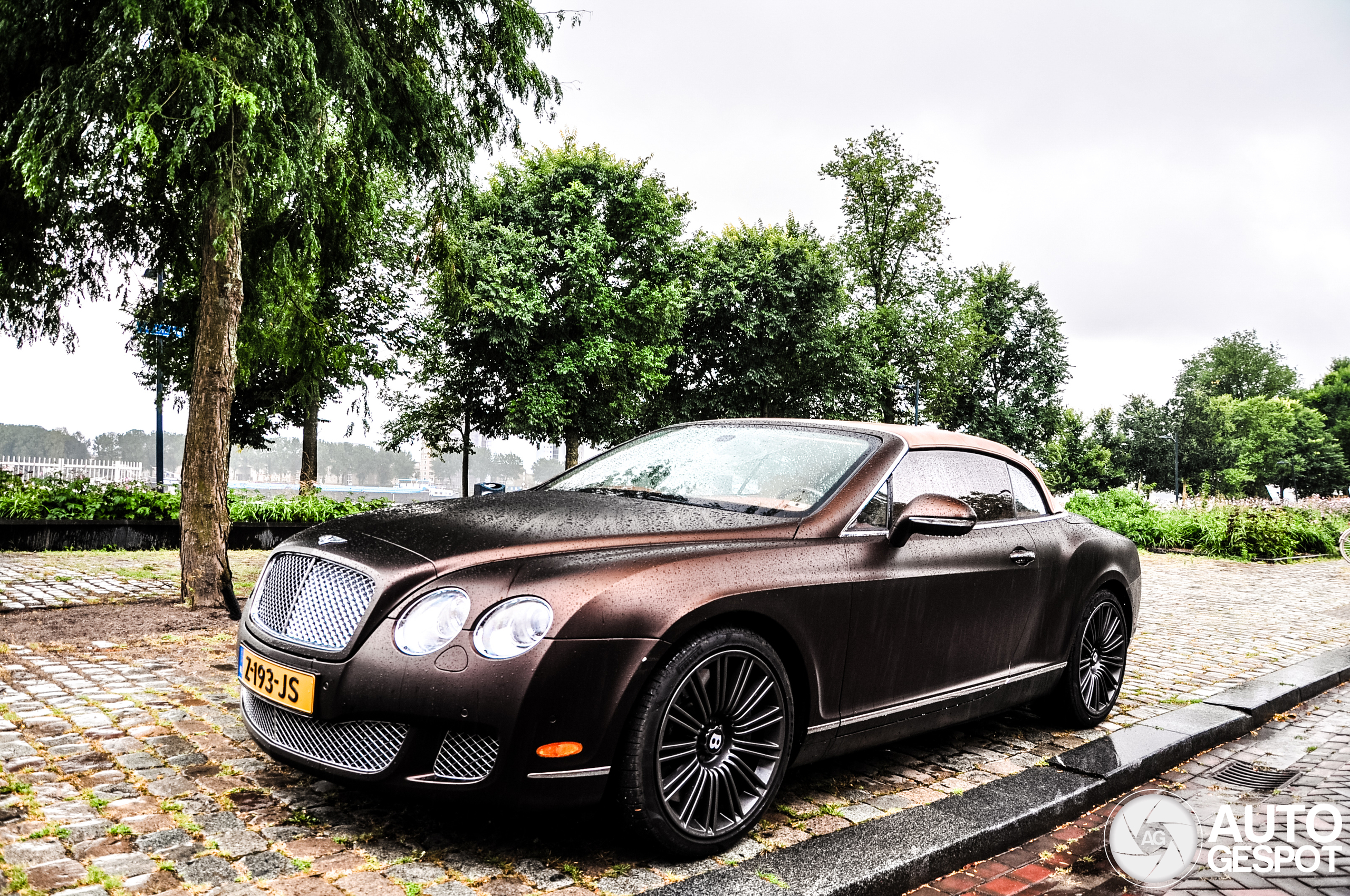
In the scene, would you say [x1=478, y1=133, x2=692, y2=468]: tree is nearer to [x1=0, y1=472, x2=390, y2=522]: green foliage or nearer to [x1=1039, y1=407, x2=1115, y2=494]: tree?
[x1=0, y1=472, x2=390, y2=522]: green foliage

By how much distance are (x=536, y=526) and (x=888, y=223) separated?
43238 mm

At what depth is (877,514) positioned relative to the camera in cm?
387

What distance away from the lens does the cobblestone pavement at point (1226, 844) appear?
10.6 ft

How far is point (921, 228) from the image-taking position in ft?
143

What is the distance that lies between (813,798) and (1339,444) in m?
95.9

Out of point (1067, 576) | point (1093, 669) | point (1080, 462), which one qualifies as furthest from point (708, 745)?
point (1080, 462)

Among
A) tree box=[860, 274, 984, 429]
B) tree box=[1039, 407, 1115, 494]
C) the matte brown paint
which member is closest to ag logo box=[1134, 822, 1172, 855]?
the matte brown paint

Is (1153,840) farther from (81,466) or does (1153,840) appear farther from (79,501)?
(81,466)

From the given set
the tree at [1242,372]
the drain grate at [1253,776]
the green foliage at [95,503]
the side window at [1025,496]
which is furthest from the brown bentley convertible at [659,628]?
the tree at [1242,372]

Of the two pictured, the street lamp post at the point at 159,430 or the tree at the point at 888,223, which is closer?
the street lamp post at the point at 159,430

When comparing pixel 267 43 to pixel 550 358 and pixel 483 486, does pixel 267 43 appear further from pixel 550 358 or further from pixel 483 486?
pixel 550 358

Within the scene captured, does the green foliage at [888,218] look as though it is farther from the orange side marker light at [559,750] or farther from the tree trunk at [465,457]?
the orange side marker light at [559,750]

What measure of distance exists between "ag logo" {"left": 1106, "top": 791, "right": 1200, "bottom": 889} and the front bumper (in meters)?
2.01

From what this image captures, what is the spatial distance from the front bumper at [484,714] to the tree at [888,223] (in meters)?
41.1
